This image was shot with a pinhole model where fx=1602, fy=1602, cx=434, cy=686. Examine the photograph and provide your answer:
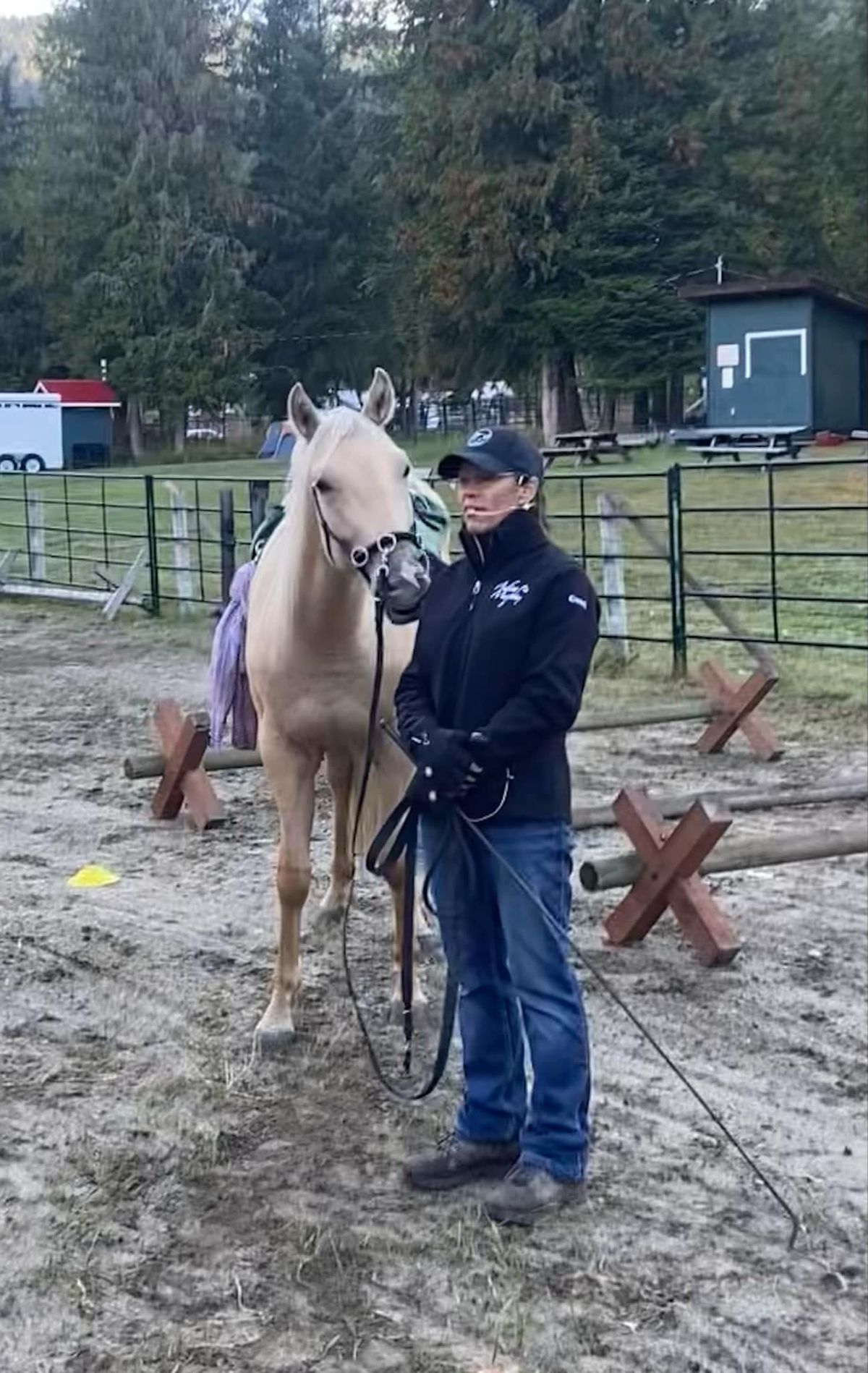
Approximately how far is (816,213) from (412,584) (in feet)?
131

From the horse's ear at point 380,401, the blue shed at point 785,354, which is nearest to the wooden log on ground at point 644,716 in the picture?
the horse's ear at point 380,401

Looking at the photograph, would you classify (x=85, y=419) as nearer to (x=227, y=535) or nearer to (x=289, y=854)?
(x=227, y=535)

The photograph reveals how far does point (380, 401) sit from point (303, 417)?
0.27 meters

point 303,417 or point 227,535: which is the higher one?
point 303,417

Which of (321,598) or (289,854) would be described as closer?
(321,598)

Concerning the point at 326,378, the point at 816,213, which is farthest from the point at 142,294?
the point at 816,213

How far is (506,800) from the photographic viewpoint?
3664mm

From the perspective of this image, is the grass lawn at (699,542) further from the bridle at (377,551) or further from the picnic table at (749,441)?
the bridle at (377,551)

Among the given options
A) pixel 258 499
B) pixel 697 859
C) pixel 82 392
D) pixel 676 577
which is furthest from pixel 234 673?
pixel 82 392

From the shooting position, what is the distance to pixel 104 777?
8.37 metres

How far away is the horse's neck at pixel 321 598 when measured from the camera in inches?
177

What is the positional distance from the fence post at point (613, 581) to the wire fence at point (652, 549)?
13 millimetres

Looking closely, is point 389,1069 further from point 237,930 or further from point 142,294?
point 142,294

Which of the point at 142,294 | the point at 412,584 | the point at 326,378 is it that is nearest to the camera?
the point at 412,584
